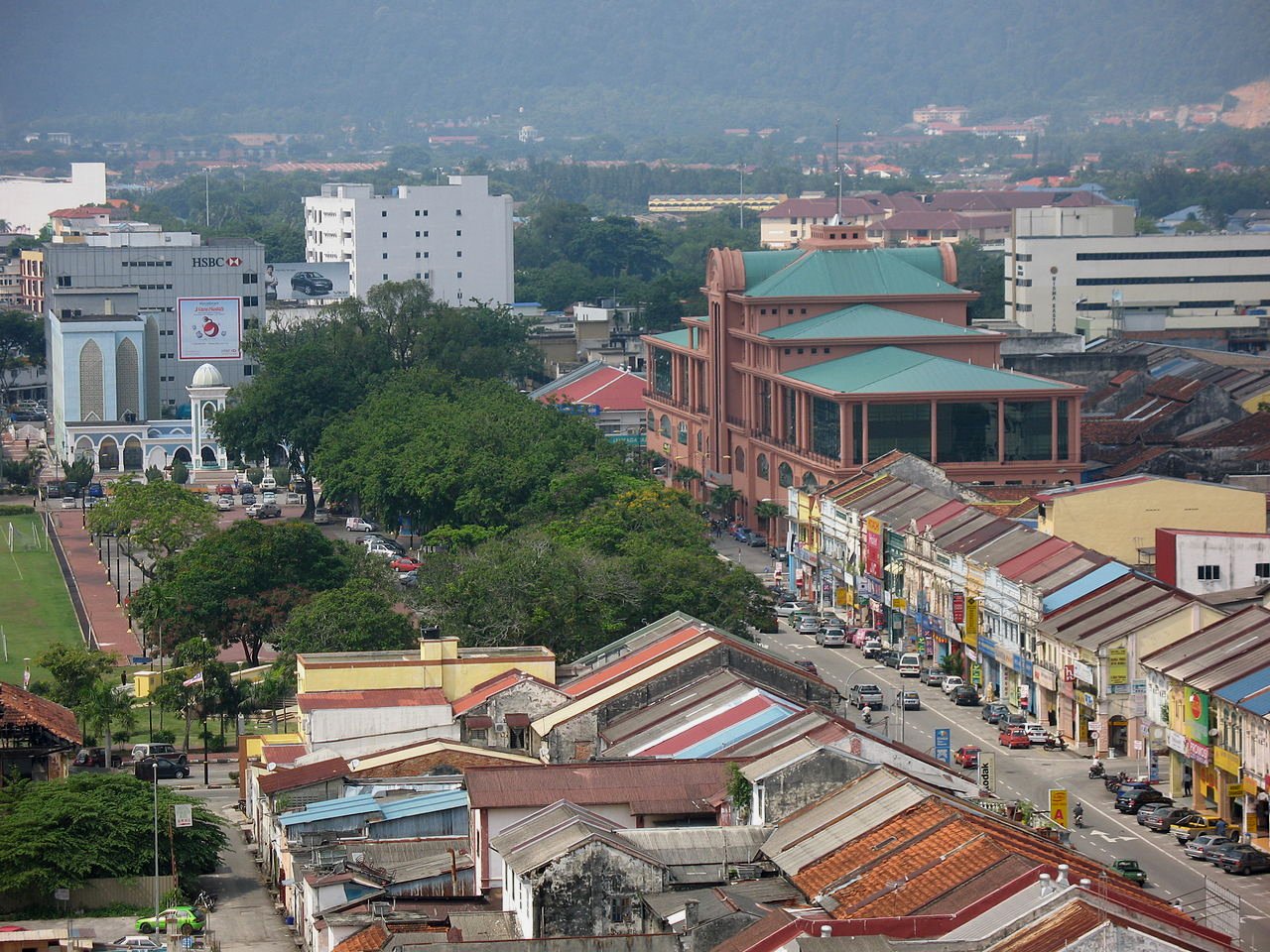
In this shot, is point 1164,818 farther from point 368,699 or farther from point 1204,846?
point 368,699

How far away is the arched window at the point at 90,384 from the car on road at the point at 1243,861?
4236 inches

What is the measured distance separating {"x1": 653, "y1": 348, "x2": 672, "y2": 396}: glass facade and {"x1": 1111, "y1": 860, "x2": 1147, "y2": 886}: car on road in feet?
289

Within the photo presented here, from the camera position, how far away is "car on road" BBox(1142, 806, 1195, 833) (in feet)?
210

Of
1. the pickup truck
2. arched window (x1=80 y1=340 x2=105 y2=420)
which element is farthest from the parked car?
arched window (x1=80 y1=340 x2=105 y2=420)

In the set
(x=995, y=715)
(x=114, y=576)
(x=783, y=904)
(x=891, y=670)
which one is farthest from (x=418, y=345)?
(x=783, y=904)

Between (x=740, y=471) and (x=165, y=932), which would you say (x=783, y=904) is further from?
(x=740, y=471)

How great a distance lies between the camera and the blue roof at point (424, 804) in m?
56.1

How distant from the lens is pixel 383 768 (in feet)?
200

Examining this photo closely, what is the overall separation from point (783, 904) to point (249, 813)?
23.0 m

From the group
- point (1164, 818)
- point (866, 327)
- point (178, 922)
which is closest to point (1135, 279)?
point (866, 327)

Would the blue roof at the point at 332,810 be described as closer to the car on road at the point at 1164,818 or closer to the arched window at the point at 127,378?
the car on road at the point at 1164,818

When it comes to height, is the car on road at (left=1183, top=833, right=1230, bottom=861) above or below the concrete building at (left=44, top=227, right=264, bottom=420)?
below

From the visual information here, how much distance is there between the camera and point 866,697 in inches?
3137

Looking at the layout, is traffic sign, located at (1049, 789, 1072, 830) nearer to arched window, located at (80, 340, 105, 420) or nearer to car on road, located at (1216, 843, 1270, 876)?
car on road, located at (1216, 843, 1270, 876)
